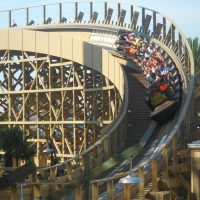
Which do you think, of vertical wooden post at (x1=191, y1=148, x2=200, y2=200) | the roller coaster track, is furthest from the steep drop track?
vertical wooden post at (x1=191, y1=148, x2=200, y2=200)

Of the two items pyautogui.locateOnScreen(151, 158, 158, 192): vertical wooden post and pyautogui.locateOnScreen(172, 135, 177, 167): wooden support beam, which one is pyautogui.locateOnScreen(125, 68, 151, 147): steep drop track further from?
pyautogui.locateOnScreen(151, 158, 158, 192): vertical wooden post

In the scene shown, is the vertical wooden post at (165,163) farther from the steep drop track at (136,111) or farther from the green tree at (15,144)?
the green tree at (15,144)

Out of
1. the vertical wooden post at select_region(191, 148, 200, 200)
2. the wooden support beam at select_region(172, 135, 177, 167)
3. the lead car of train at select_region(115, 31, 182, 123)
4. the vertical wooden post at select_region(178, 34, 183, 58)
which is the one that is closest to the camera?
the vertical wooden post at select_region(191, 148, 200, 200)

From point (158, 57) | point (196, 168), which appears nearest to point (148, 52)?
point (158, 57)

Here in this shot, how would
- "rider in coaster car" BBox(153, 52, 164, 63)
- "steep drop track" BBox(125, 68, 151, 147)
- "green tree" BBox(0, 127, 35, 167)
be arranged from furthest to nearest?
"rider in coaster car" BBox(153, 52, 164, 63)
"steep drop track" BBox(125, 68, 151, 147)
"green tree" BBox(0, 127, 35, 167)

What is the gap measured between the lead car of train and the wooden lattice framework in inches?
65.9

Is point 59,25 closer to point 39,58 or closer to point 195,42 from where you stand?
point 39,58

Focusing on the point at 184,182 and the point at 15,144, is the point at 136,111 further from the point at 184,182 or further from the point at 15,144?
the point at 184,182

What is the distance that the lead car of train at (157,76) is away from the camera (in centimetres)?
1745

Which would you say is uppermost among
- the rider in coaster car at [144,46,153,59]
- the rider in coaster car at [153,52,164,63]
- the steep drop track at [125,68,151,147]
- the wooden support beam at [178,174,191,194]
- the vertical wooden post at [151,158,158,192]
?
the rider in coaster car at [144,46,153,59]

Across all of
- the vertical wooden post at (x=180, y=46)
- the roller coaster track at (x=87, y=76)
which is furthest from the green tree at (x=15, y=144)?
the vertical wooden post at (x=180, y=46)

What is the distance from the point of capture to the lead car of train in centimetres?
1745

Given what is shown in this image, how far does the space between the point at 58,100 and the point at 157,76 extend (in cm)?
671

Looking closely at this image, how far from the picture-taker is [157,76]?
60.0 feet
